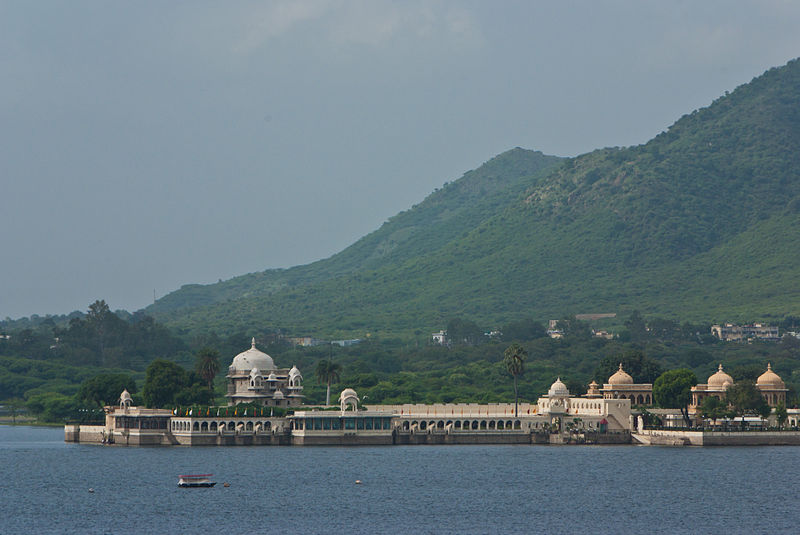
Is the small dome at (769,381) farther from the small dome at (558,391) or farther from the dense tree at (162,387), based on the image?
the dense tree at (162,387)

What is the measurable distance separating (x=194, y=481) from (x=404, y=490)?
15.5 meters

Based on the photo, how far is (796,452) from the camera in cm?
14050

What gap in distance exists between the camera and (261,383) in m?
157

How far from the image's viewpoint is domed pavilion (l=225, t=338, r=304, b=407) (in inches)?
6171

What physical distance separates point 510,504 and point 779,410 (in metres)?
59.7

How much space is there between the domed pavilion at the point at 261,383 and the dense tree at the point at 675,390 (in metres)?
39.1

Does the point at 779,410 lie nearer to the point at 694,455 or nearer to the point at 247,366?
the point at 694,455

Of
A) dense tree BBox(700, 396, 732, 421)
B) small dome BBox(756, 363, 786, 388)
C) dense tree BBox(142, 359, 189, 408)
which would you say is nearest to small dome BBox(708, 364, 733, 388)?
small dome BBox(756, 363, 786, 388)

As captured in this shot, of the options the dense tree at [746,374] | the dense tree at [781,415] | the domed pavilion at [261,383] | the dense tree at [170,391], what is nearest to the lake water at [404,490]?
the dense tree at [781,415]

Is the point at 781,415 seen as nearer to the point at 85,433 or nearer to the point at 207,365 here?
the point at 207,365

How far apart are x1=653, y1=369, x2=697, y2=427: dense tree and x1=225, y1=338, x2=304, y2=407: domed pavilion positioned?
1538 inches

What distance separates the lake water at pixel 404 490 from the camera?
90.8 m

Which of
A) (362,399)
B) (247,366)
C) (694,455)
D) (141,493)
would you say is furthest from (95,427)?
(694,455)

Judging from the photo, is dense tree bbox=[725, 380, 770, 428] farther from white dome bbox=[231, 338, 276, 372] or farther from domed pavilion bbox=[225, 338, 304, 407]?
white dome bbox=[231, 338, 276, 372]
